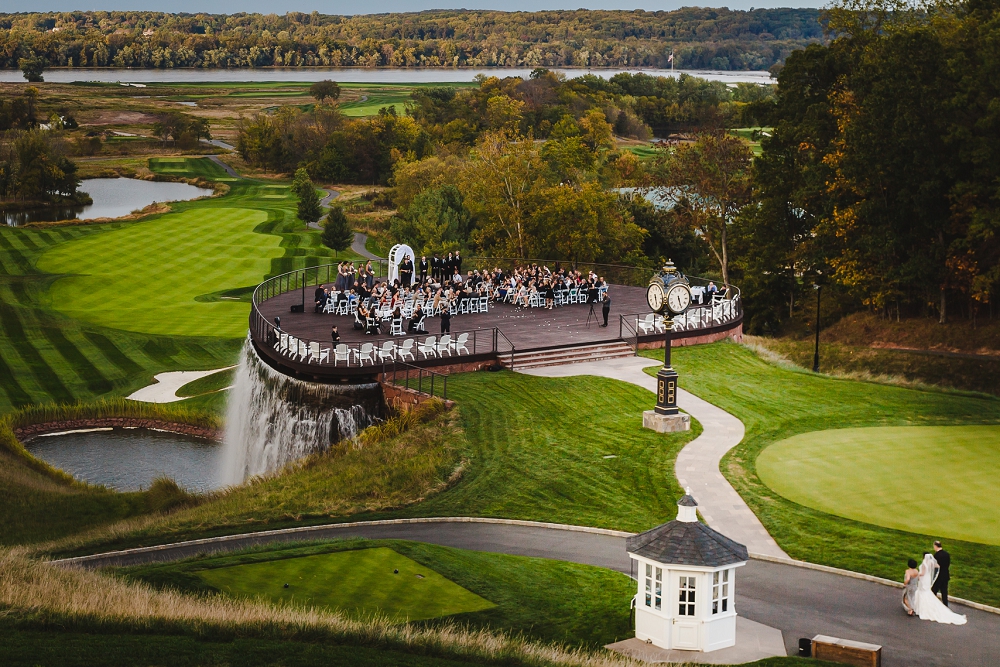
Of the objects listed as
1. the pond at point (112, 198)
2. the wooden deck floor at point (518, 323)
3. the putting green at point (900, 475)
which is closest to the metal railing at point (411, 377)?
the wooden deck floor at point (518, 323)

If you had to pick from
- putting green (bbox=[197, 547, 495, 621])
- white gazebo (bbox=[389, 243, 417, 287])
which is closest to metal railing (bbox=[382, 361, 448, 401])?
white gazebo (bbox=[389, 243, 417, 287])

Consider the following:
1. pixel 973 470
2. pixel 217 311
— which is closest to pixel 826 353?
pixel 973 470

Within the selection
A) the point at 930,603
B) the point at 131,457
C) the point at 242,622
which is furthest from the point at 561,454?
the point at 131,457

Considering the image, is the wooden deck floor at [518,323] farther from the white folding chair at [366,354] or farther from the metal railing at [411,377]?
the metal railing at [411,377]

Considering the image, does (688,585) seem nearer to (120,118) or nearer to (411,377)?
(411,377)

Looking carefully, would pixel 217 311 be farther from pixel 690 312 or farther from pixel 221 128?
pixel 221 128

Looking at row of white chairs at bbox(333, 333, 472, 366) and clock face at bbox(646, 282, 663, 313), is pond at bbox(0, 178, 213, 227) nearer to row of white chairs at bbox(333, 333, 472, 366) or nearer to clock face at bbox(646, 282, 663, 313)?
row of white chairs at bbox(333, 333, 472, 366)
